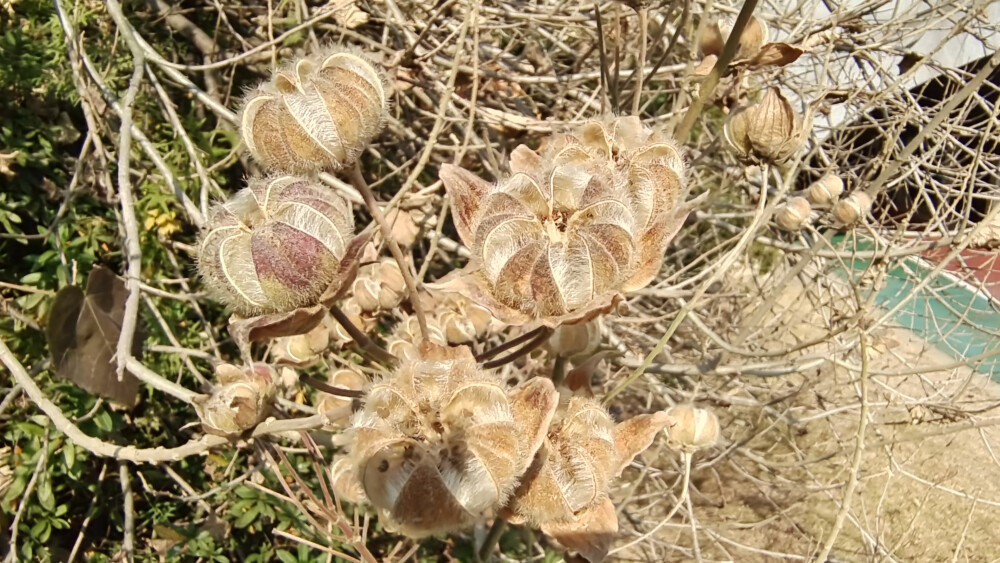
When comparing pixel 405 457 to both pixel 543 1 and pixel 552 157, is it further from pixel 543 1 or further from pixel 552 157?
pixel 543 1

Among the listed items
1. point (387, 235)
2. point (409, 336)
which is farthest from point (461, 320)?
point (387, 235)

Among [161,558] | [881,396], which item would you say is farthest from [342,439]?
[881,396]

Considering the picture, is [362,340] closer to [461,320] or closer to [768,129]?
[461,320]

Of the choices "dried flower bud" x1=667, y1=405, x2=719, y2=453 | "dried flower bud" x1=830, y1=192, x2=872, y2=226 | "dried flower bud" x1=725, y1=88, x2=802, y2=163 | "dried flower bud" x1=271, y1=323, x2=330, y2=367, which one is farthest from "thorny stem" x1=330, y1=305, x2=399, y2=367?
"dried flower bud" x1=830, y1=192, x2=872, y2=226

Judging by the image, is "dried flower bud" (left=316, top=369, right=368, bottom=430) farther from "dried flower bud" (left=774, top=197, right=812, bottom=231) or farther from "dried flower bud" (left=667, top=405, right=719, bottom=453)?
"dried flower bud" (left=774, top=197, right=812, bottom=231)

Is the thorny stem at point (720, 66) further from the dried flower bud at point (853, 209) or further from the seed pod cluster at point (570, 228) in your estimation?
the dried flower bud at point (853, 209)
